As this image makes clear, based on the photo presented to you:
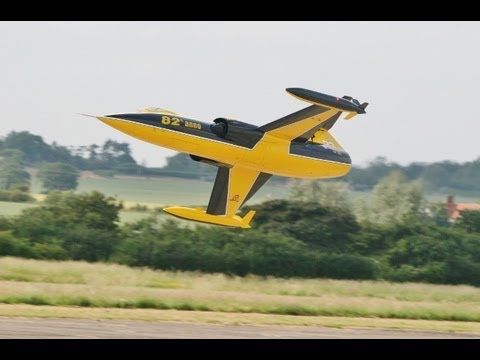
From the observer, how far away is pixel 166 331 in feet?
65.1

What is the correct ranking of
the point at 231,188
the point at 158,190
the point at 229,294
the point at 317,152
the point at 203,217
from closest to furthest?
the point at 317,152, the point at 203,217, the point at 231,188, the point at 229,294, the point at 158,190

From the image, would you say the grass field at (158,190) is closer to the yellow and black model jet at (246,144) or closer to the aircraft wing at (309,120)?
the yellow and black model jet at (246,144)

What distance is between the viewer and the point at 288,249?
3084 cm

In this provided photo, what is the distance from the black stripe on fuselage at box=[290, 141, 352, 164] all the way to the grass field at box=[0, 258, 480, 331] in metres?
4.28

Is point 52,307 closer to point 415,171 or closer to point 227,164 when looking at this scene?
point 227,164

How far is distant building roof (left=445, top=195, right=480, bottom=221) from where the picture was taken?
34969mm

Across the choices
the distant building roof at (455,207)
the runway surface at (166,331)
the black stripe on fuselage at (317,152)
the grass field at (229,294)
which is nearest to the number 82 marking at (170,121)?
the black stripe on fuselage at (317,152)

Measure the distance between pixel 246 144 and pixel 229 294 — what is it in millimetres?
5981

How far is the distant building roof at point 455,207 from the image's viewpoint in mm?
34969

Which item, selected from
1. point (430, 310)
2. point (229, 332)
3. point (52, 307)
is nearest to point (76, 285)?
point (52, 307)

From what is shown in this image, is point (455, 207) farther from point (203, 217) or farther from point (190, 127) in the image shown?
point (190, 127)

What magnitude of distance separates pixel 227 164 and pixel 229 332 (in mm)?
4356

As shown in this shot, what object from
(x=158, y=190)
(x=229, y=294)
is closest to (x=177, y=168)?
(x=158, y=190)

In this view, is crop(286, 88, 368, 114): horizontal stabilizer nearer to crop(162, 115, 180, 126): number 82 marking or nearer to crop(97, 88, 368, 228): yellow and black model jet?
crop(97, 88, 368, 228): yellow and black model jet
